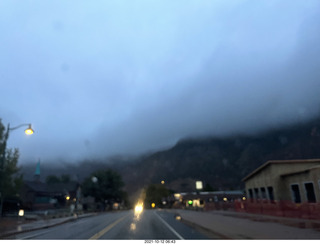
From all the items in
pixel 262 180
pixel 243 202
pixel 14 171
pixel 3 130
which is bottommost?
pixel 243 202

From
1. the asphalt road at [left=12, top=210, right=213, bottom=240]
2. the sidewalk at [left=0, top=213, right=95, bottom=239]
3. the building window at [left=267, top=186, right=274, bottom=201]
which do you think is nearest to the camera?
the asphalt road at [left=12, top=210, right=213, bottom=240]

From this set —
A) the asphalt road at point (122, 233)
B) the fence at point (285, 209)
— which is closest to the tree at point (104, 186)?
the fence at point (285, 209)

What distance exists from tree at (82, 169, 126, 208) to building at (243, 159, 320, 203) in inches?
2580

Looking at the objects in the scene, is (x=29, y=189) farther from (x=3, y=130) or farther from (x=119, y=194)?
(x=3, y=130)

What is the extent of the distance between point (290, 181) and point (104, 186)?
7521 cm

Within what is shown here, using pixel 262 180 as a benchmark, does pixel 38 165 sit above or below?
above

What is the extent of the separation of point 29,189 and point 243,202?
54.7 metres

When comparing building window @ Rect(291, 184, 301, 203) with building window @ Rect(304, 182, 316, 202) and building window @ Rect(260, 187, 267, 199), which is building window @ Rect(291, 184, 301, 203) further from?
building window @ Rect(260, 187, 267, 199)

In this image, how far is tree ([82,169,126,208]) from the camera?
297 feet

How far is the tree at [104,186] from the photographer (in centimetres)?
9044

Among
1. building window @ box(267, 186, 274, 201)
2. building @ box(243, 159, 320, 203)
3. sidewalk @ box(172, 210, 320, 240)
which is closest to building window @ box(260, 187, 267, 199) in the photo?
building @ box(243, 159, 320, 203)

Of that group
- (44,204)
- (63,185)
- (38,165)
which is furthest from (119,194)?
(38,165)

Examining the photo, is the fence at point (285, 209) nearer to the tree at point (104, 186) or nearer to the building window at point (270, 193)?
the building window at point (270, 193)

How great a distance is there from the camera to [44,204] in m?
63.4
